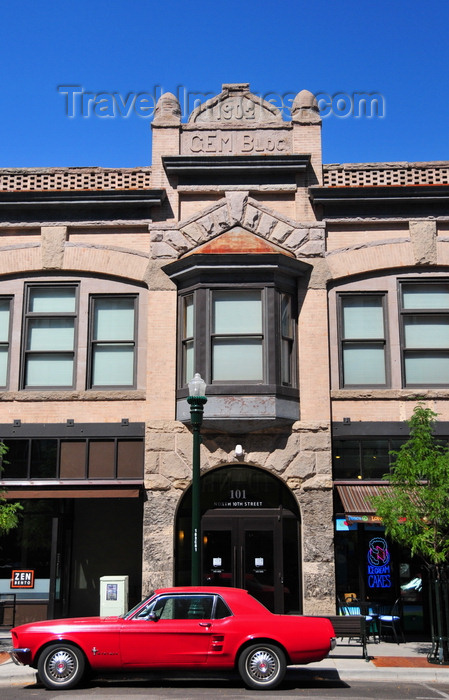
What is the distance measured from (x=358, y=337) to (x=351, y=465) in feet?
9.44

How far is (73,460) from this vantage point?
16703 millimetres

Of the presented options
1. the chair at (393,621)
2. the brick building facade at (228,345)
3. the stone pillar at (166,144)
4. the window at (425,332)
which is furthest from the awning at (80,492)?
the window at (425,332)

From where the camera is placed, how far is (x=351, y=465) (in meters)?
16.6

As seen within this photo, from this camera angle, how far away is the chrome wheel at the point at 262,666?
10602 mm

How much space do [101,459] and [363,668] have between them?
7.11m

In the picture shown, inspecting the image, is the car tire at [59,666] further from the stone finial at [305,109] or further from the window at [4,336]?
the stone finial at [305,109]

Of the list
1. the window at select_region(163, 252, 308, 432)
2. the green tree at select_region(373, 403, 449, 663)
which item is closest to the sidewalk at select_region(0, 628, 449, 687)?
the green tree at select_region(373, 403, 449, 663)

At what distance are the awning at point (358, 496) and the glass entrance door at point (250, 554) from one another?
1475mm

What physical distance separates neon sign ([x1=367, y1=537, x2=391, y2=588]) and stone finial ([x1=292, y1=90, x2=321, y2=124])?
9687mm

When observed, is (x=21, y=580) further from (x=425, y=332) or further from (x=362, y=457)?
(x=425, y=332)

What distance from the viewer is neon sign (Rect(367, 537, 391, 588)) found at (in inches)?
639

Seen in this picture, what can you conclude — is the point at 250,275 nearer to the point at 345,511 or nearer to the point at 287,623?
the point at 345,511

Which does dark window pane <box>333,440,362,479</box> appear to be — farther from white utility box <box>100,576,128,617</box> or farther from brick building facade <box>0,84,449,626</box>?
white utility box <box>100,576,128,617</box>

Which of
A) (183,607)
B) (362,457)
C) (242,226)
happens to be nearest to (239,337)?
(242,226)
